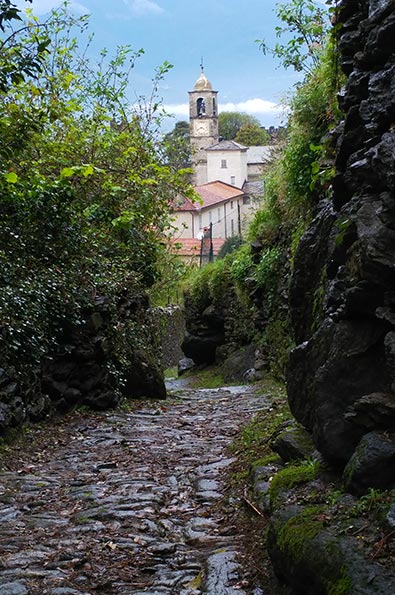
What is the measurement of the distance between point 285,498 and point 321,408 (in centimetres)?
53

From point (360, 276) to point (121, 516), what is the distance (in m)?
2.41

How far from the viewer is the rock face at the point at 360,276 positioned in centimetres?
362

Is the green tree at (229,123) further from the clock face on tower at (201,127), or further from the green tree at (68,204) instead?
the green tree at (68,204)

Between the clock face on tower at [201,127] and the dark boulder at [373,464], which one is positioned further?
the clock face on tower at [201,127]

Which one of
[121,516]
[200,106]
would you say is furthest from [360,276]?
[200,106]

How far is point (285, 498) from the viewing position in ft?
13.1

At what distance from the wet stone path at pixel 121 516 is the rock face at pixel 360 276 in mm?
956

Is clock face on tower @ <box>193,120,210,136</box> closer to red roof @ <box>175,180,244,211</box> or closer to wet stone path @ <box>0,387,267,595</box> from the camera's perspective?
red roof @ <box>175,180,244,211</box>

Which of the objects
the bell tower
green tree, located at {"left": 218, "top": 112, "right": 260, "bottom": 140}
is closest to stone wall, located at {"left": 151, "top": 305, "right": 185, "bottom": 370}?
the bell tower

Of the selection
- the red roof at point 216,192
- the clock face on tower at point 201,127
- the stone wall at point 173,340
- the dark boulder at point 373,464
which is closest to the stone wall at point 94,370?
the dark boulder at point 373,464

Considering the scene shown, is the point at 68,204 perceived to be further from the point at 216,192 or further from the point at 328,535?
the point at 216,192

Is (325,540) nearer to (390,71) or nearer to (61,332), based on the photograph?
(390,71)

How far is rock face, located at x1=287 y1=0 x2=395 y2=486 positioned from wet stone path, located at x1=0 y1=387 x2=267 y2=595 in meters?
0.96

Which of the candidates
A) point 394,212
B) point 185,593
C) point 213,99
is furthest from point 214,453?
point 213,99
